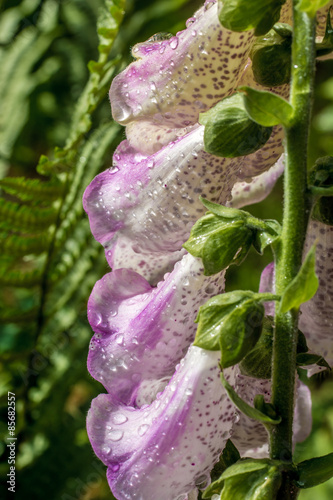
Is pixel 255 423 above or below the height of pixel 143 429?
below

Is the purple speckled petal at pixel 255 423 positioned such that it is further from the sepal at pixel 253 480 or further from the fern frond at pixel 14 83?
the fern frond at pixel 14 83

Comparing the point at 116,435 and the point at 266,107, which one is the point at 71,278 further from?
the point at 266,107

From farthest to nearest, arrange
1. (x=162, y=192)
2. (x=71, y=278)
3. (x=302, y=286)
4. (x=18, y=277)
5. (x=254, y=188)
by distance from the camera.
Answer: (x=71, y=278)
(x=18, y=277)
(x=254, y=188)
(x=162, y=192)
(x=302, y=286)

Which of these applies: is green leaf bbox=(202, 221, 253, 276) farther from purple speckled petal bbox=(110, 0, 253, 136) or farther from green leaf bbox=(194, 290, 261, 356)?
purple speckled petal bbox=(110, 0, 253, 136)

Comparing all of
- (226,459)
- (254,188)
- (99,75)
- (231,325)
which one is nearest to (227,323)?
(231,325)

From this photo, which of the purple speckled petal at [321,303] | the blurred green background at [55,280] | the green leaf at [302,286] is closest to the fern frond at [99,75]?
the blurred green background at [55,280]

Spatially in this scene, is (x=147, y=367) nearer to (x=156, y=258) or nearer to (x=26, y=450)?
(x=156, y=258)

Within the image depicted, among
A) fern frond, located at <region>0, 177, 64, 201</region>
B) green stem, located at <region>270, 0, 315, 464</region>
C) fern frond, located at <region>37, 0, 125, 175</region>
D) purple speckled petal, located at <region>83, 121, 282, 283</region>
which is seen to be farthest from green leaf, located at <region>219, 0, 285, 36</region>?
fern frond, located at <region>0, 177, 64, 201</region>
